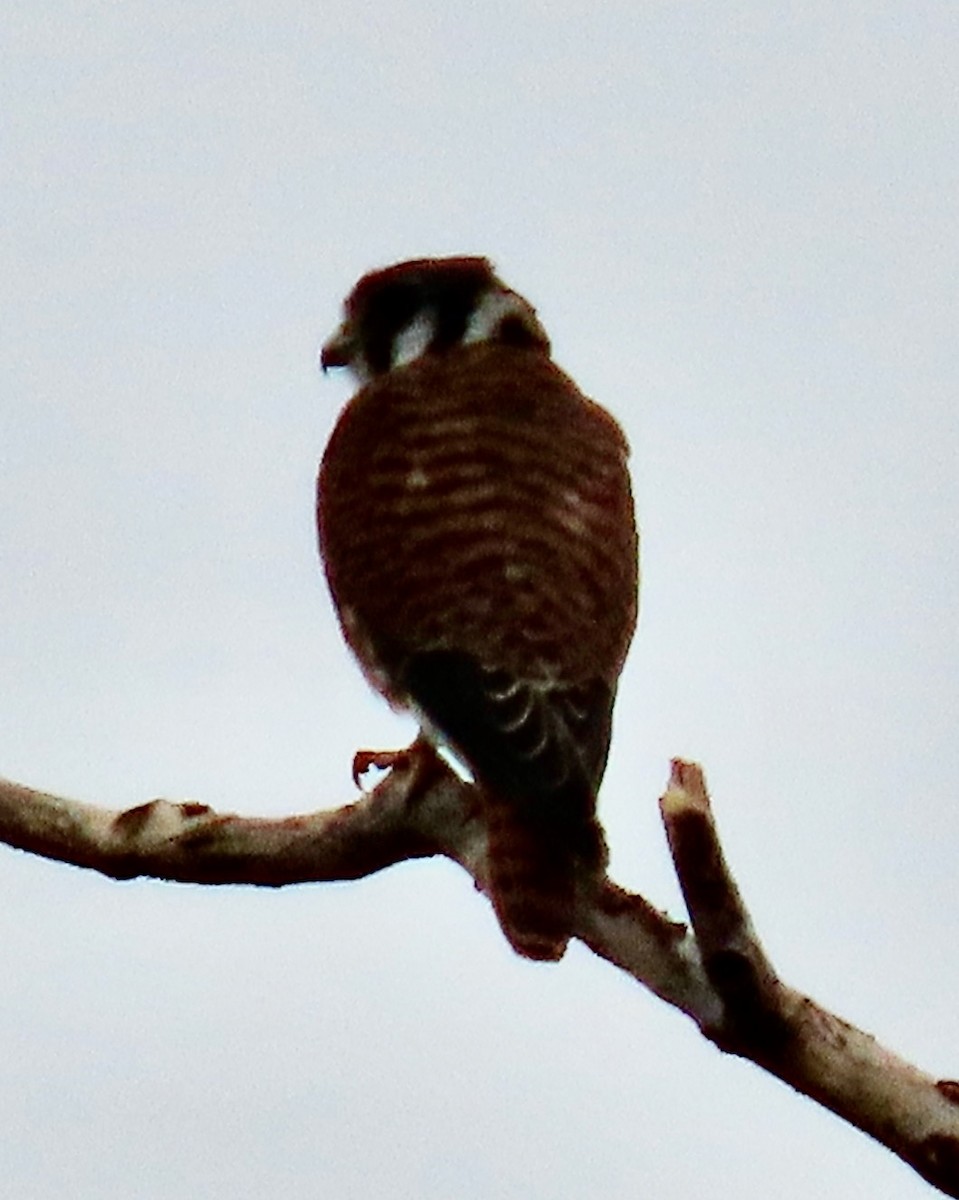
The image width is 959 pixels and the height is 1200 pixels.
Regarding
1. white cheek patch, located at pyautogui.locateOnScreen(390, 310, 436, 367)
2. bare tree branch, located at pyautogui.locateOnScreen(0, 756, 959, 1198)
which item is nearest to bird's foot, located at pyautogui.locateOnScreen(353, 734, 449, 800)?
bare tree branch, located at pyautogui.locateOnScreen(0, 756, 959, 1198)

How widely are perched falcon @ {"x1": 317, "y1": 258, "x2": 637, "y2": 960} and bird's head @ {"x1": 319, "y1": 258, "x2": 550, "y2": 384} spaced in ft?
0.04

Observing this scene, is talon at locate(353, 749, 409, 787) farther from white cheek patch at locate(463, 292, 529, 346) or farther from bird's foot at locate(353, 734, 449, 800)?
white cheek patch at locate(463, 292, 529, 346)

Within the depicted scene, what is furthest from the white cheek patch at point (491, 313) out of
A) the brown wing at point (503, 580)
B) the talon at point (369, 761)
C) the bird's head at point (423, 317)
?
the talon at point (369, 761)

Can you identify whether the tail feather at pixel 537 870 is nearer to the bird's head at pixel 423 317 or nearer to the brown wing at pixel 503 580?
the brown wing at pixel 503 580

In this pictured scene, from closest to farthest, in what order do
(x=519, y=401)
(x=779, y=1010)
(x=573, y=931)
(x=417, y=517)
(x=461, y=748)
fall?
(x=779, y=1010), (x=573, y=931), (x=461, y=748), (x=417, y=517), (x=519, y=401)

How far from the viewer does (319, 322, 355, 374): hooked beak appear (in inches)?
265

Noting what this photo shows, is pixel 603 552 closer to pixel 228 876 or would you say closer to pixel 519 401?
pixel 519 401

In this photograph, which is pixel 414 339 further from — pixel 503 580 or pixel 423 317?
pixel 503 580

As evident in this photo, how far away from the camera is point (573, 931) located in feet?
15.9

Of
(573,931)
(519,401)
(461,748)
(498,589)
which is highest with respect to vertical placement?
(519,401)

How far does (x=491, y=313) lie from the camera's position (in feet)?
21.9

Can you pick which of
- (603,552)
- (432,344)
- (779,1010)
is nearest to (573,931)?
(779,1010)

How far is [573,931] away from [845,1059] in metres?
0.71

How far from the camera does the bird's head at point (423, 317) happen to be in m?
6.58
